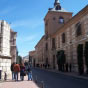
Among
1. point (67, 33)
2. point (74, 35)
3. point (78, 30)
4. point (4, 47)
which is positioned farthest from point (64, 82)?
point (67, 33)

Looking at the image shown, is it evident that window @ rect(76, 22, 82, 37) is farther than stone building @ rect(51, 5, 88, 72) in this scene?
Yes

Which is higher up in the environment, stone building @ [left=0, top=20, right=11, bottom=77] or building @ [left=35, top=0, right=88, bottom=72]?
building @ [left=35, top=0, right=88, bottom=72]

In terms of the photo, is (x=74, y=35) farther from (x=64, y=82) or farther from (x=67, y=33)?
(x=64, y=82)

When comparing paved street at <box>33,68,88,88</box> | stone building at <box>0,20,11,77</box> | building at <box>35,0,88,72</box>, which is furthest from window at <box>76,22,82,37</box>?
stone building at <box>0,20,11,77</box>

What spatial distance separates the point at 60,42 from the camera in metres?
38.6

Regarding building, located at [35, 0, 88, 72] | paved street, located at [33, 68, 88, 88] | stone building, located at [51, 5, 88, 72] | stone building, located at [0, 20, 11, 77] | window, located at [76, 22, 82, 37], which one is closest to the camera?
paved street, located at [33, 68, 88, 88]

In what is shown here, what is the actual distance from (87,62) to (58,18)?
31691mm

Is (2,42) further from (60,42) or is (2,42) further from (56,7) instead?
(56,7)

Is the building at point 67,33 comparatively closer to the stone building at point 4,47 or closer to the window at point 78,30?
the window at point 78,30

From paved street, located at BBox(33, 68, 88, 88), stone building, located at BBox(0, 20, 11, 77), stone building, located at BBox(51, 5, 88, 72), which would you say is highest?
stone building, located at BBox(51, 5, 88, 72)

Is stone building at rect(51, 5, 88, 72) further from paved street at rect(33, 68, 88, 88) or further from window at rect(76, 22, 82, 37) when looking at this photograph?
paved street at rect(33, 68, 88, 88)

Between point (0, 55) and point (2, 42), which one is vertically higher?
point (2, 42)

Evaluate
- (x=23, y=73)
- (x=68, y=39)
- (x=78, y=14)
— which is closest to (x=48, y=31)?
(x=68, y=39)

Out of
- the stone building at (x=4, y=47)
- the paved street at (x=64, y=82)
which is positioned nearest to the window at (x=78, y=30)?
the paved street at (x=64, y=82)
